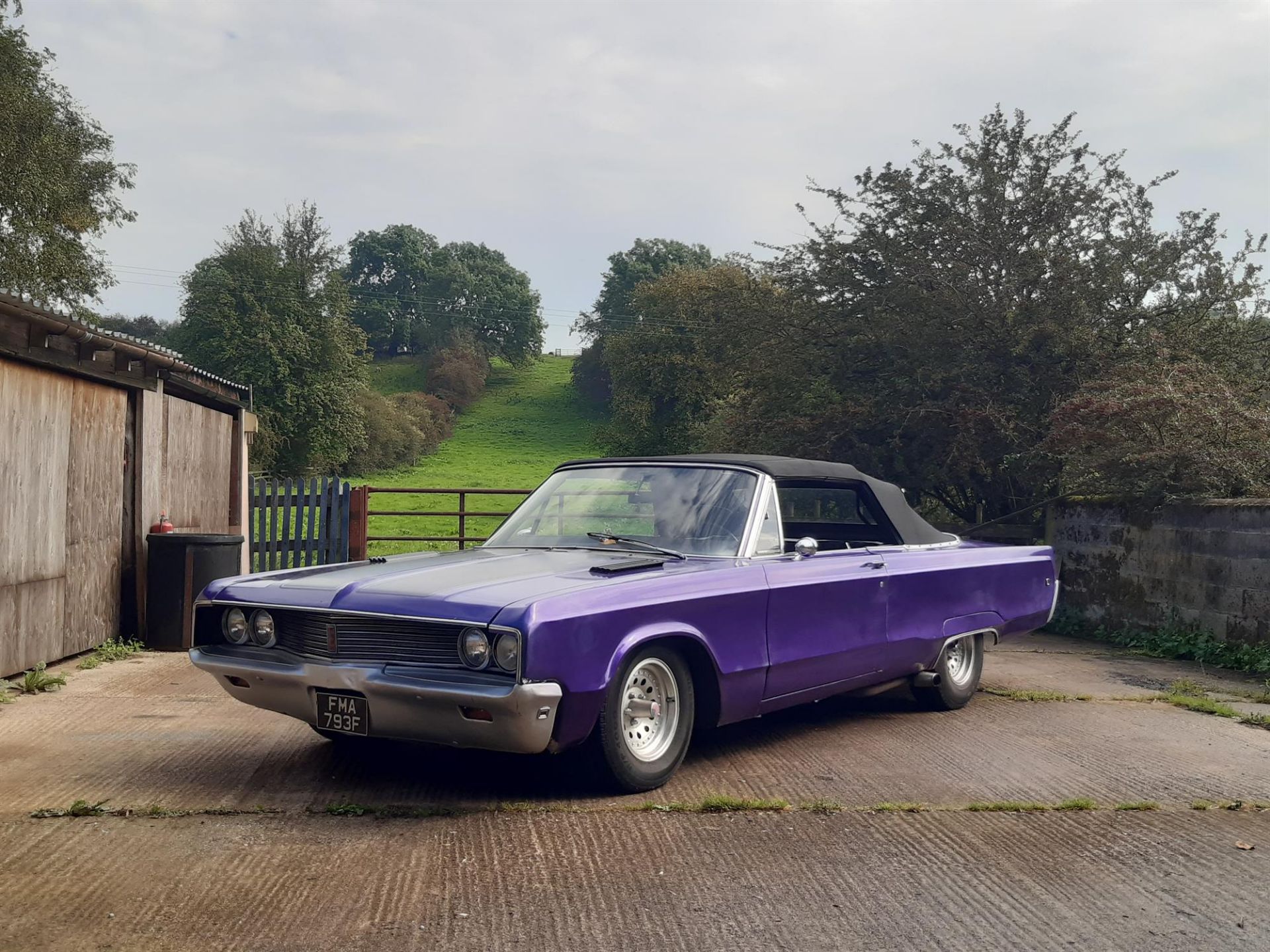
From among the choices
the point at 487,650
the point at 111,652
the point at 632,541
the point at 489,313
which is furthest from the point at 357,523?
the point at 489,313

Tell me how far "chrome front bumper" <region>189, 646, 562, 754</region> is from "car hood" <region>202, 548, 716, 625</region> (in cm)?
26

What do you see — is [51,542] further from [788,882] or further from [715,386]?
[715,386]

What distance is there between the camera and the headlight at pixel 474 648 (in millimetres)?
4656

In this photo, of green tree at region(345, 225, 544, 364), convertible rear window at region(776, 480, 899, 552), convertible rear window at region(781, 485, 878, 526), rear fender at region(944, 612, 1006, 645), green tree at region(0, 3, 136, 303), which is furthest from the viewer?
green tree at region(345, 225, 544, 364)

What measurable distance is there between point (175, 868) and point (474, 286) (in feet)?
283

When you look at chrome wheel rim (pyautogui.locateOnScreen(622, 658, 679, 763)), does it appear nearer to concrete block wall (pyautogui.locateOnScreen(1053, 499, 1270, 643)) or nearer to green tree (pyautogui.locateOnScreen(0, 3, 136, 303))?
concrete block wall (pyautogui.locateOnScreen(1053, 499, 1270, 643))

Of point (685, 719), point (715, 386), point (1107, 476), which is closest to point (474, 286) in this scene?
point (715, 386)

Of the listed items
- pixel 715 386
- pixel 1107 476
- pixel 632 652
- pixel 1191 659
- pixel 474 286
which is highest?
pixel 474 286

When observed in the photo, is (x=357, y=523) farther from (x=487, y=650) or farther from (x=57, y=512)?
(x=487, y=650)

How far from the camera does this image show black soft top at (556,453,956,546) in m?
6.50

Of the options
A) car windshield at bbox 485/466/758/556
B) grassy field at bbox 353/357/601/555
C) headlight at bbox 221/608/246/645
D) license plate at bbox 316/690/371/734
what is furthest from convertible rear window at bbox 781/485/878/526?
grassy field at bbox 353/357/601/555

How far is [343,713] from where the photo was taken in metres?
4.92

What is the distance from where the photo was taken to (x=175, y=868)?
4074 mm

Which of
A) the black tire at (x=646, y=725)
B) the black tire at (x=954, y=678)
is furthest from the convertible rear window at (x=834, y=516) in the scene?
the black tire at (x=646, y=725)
